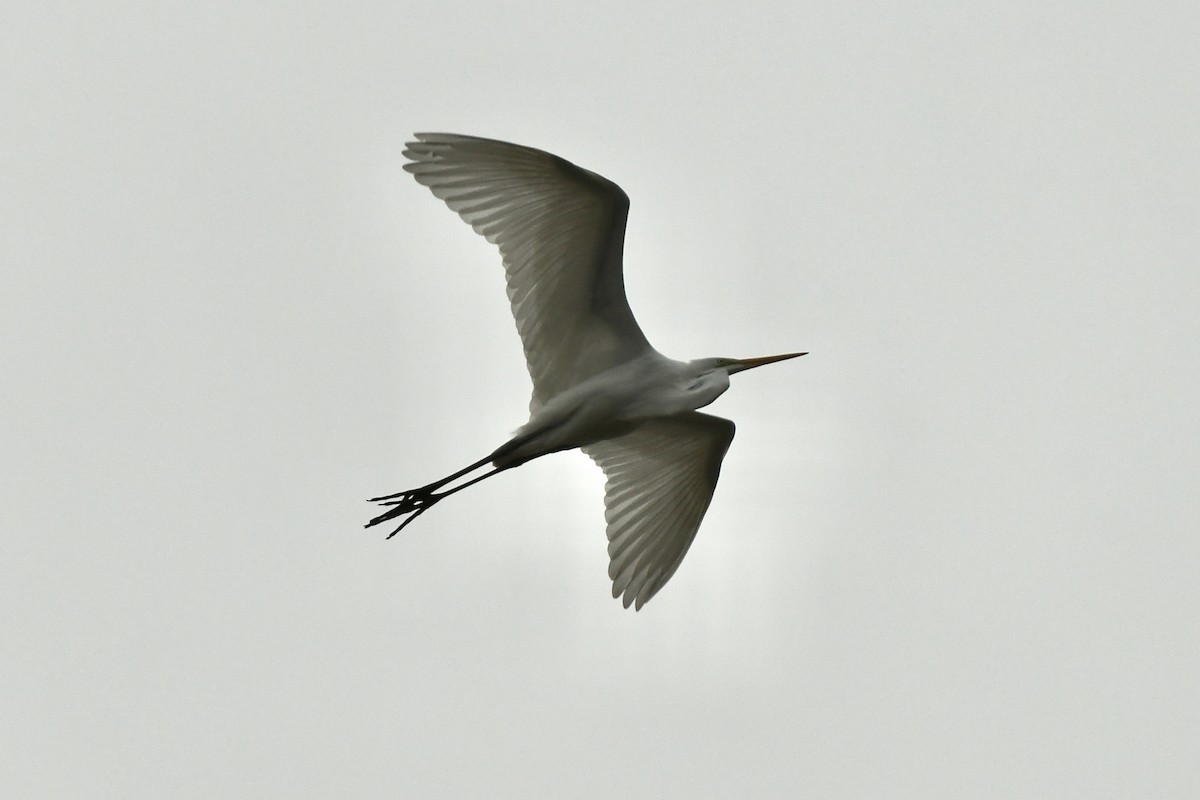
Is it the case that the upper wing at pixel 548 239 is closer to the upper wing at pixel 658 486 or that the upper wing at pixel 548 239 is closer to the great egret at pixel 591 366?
the great egret at pixel 591 366

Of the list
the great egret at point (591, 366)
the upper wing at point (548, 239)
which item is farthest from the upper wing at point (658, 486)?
the upper wing at point (548, 239)

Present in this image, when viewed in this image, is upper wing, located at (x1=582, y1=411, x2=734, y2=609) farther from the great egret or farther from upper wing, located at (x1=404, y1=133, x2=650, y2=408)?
upper wing, located at (x1=404, y1=133, x2=650, y2=408)

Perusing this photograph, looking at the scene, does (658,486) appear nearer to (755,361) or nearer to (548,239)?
(755,361)

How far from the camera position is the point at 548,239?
1041cm

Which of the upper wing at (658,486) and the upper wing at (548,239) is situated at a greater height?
the upper wing at (548,239)

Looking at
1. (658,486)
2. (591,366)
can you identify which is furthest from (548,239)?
(658,486)

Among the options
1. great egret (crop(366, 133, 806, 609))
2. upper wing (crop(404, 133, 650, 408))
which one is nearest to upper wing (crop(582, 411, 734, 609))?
great egret (crop(366, 133, 806, 609))

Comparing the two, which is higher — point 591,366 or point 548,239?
point 548,239

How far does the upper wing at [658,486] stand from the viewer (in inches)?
454

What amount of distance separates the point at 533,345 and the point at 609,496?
5.21 ft

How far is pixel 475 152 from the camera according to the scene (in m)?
9.85

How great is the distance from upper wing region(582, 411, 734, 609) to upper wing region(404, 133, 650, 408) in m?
0.91

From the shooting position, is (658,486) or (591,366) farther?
(658,486)

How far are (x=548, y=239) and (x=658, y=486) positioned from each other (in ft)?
8.11
